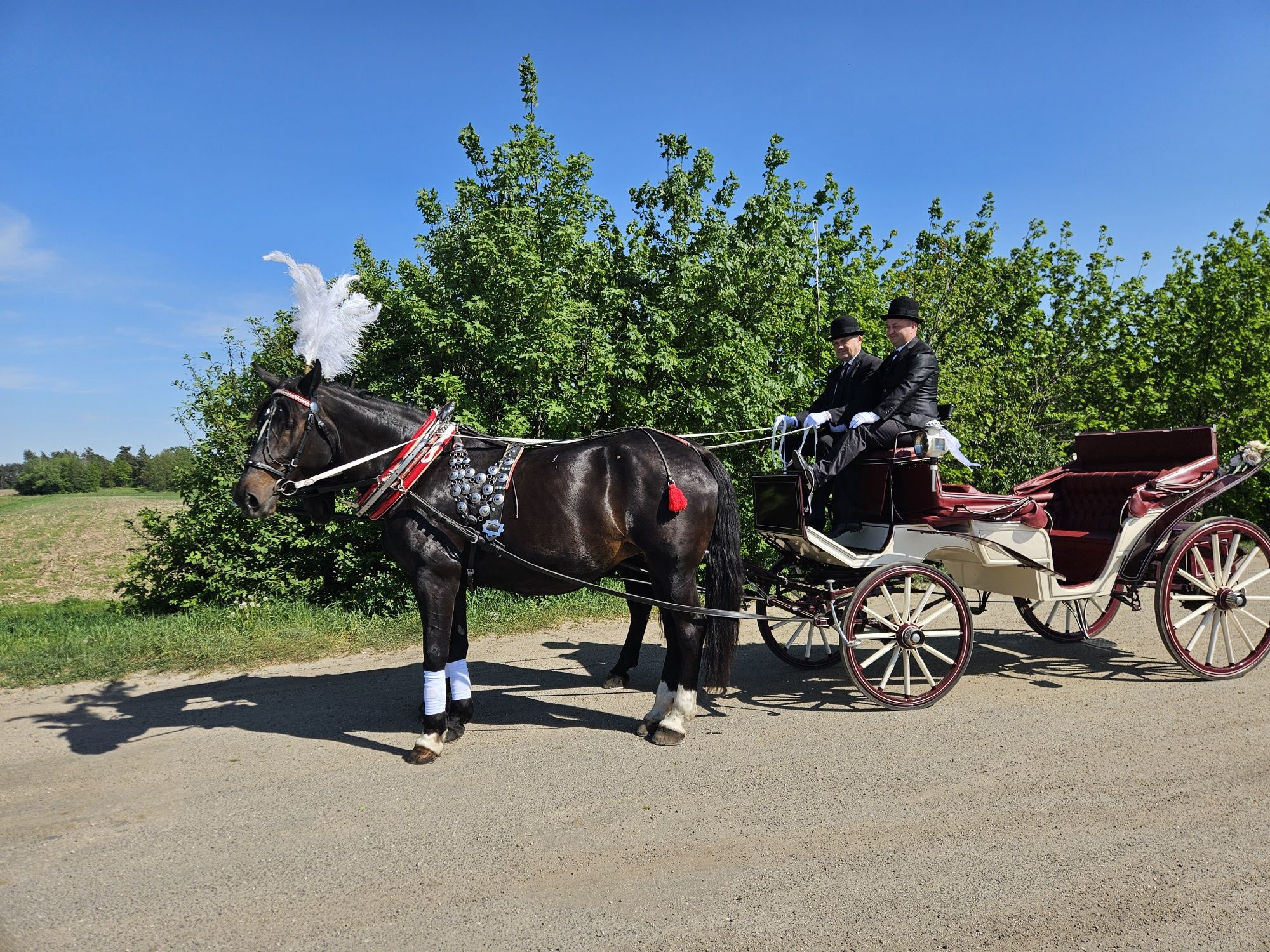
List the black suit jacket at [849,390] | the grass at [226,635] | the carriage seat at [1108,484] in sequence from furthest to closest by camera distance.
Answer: the grass at [226,635]
the black suit jacket at [849,390]
the carriage seat at [1108,484]

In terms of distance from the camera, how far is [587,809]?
3.87m

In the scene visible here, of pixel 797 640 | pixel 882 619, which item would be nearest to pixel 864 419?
pixel 882 619

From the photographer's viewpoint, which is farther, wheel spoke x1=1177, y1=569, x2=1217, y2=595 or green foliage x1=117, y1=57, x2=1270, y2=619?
green foliage x1=117, y1=57, x2=1270, y2=619

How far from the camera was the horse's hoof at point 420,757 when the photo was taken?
14.9ft

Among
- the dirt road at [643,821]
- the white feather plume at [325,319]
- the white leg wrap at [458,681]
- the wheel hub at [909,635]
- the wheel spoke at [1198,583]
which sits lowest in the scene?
the dirt road at [643,821]

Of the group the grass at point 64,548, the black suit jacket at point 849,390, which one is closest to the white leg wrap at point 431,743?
the black suit jacket at point 849,390

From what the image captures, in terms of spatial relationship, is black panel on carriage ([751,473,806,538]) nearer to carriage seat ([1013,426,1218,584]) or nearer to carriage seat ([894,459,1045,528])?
carriage seat ([894,459,1045,528])

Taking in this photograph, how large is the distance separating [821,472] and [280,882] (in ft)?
12.8

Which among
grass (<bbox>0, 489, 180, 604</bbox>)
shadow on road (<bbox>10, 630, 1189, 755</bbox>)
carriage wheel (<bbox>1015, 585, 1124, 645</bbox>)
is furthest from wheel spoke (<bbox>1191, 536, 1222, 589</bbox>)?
grass (<bbox>0, 489, 180, 604</bbox>)

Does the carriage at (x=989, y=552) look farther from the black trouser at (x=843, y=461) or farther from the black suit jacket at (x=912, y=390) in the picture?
the black suit jacket at (x=912, y=390)

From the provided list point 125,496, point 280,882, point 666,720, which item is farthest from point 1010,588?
point 125,496

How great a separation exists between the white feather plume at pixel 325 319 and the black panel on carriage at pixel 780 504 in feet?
9.55

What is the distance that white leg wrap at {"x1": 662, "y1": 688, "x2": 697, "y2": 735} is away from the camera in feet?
15.9

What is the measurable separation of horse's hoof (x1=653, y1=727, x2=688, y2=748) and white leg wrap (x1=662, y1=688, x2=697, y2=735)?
0.01m
